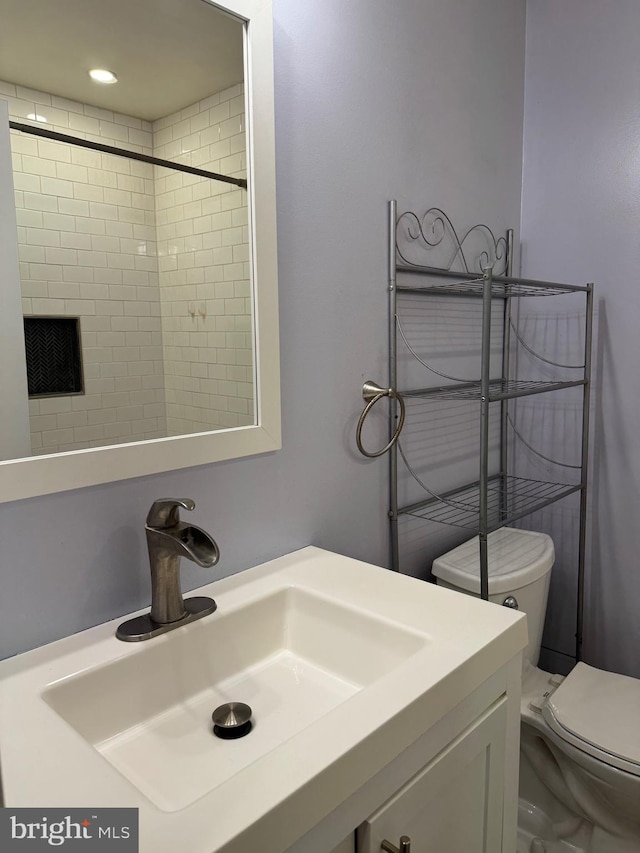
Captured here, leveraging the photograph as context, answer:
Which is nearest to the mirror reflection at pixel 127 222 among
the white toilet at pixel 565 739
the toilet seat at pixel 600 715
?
the white toilet at pixel 565 739

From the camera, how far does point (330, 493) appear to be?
4.54ft

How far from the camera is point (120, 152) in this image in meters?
0.96

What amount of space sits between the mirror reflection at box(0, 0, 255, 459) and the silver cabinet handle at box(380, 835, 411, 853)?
2.24ft

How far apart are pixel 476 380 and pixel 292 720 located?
1223 mm

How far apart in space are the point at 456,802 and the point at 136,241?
1002mm

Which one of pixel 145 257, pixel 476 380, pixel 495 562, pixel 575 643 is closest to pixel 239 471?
pixel 145 257

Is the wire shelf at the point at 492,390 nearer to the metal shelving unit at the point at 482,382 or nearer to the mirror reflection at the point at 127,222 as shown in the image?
the metal shelving unit at the point at 482,382

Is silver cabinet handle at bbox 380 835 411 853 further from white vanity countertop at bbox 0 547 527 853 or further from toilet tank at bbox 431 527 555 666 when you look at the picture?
toilet tank at bbox 431 527 555 666

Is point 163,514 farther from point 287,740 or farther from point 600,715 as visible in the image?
point 600,715

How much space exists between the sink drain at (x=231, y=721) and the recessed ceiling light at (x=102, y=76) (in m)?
0.97

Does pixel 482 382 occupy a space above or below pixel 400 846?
above

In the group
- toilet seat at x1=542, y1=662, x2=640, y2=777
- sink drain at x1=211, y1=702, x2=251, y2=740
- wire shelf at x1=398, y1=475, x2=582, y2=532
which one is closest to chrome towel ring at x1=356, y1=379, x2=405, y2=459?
wire shelf at x1=398, y1=475, x2=582, y2=532

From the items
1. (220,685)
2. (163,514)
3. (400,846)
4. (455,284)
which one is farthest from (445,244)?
(400,846)

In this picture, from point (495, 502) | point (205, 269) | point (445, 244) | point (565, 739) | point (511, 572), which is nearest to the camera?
point (205, 269)
